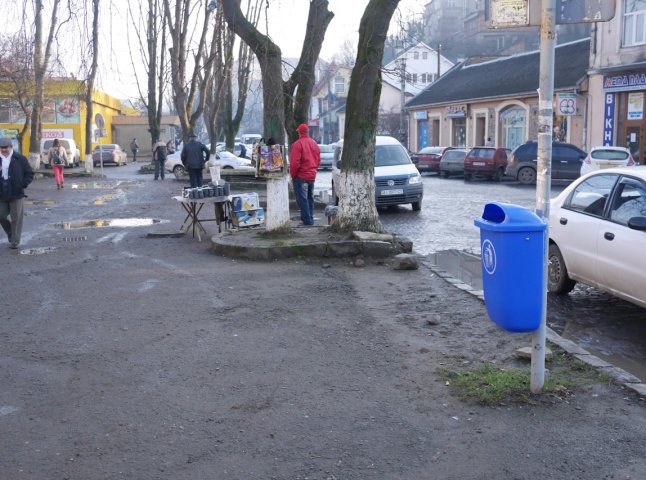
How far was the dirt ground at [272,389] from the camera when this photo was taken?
14.2ft

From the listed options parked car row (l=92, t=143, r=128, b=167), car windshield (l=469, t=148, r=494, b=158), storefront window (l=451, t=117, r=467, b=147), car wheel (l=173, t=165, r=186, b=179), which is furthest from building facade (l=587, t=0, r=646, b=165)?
parked car row (l=92, t=143, r=128, b=167)

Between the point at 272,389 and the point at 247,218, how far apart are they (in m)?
7.66

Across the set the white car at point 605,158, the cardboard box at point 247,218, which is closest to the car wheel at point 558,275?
the cardboard box at point 247,218

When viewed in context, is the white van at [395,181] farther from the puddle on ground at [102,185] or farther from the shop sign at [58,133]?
the shop sign at [58,133]

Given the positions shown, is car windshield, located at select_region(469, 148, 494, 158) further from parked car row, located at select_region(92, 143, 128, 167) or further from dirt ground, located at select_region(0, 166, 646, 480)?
parked car row, located at select_region(92, 143, 128, 167)

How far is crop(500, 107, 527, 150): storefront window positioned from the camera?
40.9 meters

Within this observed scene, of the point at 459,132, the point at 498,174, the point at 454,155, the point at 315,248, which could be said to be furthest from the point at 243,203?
the point at 459,132

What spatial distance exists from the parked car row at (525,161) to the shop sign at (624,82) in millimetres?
3620

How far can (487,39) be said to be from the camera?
9125 centimetres

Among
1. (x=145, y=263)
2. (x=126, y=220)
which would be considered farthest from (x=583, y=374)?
(x=126, y=220)

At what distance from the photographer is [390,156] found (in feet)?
63.8

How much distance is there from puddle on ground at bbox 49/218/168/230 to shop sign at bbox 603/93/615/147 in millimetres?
21895

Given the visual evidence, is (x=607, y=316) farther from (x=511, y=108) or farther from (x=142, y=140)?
(x=142, y=140)

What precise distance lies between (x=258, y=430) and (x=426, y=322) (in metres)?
3.00
